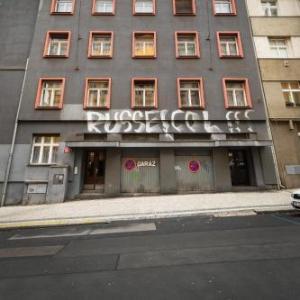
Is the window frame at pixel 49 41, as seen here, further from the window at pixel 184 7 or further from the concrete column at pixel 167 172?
the concrete column at pixel 167 172

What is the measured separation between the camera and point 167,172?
1256 cm

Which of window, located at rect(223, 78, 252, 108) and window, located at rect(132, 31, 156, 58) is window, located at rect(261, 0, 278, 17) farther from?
window, located at rect(132, 31, 156, 58)

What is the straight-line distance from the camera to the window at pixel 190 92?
13570 millimetres

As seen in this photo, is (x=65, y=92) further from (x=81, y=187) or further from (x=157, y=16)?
(x=157, y=16)

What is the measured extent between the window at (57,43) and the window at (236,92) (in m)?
11.6

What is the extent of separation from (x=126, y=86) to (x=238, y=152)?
8918 millimetres

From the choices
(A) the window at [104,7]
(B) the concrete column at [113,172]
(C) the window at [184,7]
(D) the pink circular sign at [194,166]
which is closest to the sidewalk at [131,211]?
(B) the concrete column at [113,172]

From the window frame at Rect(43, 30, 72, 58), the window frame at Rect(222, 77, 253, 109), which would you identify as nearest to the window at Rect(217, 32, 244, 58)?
the window frame at Rect(222, 77, 253, 109)

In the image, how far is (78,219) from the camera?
7.62 meters

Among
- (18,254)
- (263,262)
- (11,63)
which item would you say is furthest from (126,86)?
(263,262)

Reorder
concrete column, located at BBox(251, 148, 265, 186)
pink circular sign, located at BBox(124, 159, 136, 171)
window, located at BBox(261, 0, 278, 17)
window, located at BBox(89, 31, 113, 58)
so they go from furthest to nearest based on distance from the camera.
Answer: window, located at BBox(261, 0, 278, 17) → window, located at BBox(89, 31, 113, 58) → pink circular sign, located at BBox(124, 159, 136, 171) → concrete column, located at BBox(251, 148, 265, 186)

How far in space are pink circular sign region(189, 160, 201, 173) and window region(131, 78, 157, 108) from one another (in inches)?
175

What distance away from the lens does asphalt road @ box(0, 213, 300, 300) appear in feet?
9.47

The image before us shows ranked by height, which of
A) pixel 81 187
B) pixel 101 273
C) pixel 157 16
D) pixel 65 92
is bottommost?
pixel 101 273
